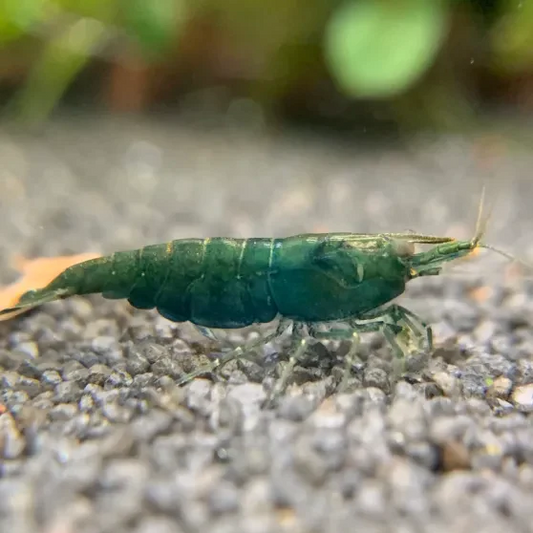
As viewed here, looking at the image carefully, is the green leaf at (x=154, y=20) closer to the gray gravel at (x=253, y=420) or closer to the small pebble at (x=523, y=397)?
the gray gravel at (x=253, y=420)

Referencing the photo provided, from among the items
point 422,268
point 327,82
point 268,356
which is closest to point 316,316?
point 268,356

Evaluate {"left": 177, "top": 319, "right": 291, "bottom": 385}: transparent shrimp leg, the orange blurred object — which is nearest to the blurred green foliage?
the orange blurred object

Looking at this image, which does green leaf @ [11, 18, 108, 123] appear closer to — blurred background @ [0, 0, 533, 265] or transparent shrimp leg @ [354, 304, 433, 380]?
blurred background @ [0, 0, 533, 265]

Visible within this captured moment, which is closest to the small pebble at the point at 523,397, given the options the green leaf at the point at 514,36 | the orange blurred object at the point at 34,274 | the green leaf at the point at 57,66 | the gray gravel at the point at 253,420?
the gray gravel at the point at 253,420

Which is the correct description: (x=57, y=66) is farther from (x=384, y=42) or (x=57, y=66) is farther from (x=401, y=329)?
(x=401, y=329)

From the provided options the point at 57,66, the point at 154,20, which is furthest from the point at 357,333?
the point at 57,66

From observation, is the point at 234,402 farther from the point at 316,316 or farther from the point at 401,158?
the point at 401,158
